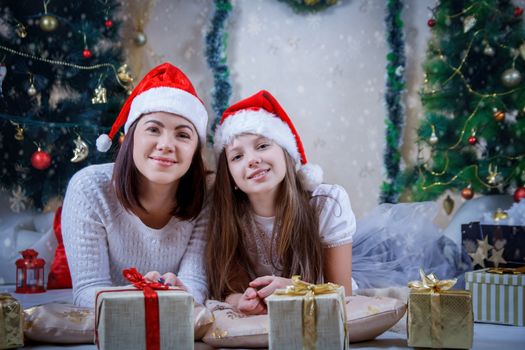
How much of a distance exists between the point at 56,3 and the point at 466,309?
10.1 ft

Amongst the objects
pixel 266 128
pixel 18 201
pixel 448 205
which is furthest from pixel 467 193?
pixel 18 201

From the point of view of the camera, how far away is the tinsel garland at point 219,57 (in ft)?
14.2

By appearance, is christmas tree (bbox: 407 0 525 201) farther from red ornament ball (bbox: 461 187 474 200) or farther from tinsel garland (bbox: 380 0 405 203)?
tinsel garland (bbox: 380 0 405 203)

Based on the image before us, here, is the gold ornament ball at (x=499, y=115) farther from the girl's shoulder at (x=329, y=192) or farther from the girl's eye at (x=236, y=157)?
the girl's eye at (x=236, y=157)

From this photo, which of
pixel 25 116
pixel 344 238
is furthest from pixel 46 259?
pixel 344 238

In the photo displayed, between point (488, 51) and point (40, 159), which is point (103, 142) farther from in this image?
point (488, 51)

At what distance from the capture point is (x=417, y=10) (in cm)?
451

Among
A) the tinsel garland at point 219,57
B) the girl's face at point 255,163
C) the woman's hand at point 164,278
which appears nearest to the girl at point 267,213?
the girl's face at point 255,163

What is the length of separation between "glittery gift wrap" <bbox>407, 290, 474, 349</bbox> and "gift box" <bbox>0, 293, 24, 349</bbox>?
1.13m

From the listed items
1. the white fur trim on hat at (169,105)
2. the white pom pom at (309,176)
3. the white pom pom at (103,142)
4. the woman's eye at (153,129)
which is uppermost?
the white fur trim on hat at (169,105)

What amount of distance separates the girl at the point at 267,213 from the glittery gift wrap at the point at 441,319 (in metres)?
0.57

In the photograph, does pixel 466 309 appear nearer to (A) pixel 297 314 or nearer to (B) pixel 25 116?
(A) pixel 297 314

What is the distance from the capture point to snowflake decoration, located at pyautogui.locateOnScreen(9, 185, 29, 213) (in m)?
3.93

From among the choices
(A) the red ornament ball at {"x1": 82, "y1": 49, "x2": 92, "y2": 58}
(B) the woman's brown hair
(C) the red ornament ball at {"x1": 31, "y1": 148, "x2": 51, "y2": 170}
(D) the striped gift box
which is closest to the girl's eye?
(B) the woman's brown hair
